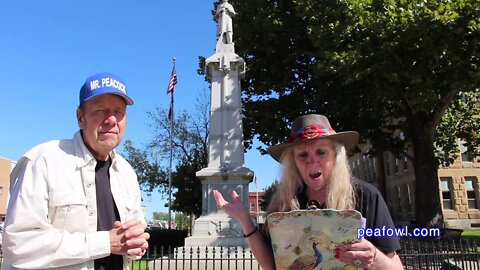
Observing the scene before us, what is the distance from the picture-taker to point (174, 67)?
2517 centimetres

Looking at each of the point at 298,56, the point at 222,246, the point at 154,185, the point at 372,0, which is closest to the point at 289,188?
the point at 222,246

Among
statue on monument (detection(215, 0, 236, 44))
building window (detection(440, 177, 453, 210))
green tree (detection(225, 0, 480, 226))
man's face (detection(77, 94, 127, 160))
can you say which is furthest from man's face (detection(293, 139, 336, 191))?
building window (detection(440, 177, 453, 210))

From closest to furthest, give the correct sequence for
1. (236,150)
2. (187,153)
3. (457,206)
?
(236,150) < (187,153) < (457,206)

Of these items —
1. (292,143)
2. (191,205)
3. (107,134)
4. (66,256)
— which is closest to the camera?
(66,256)

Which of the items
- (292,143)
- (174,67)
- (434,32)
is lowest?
(292,143)

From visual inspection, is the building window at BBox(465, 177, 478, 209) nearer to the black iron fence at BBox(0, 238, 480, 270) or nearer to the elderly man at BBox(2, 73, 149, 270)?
the black iron fence at BBox(0, 238, 480, 270)

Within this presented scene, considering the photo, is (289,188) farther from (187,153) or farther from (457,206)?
(457,206)

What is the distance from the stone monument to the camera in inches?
413

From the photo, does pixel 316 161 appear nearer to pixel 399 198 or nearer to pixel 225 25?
pixel 225 25

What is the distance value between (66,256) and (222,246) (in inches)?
336

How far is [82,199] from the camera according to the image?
2.14 m

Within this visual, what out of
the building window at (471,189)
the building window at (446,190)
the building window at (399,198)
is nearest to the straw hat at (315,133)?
the building window at (446,190)

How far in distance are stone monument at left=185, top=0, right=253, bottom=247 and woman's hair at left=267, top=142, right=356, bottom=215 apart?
800 centimetres

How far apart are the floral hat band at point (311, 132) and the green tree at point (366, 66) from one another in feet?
38.0
